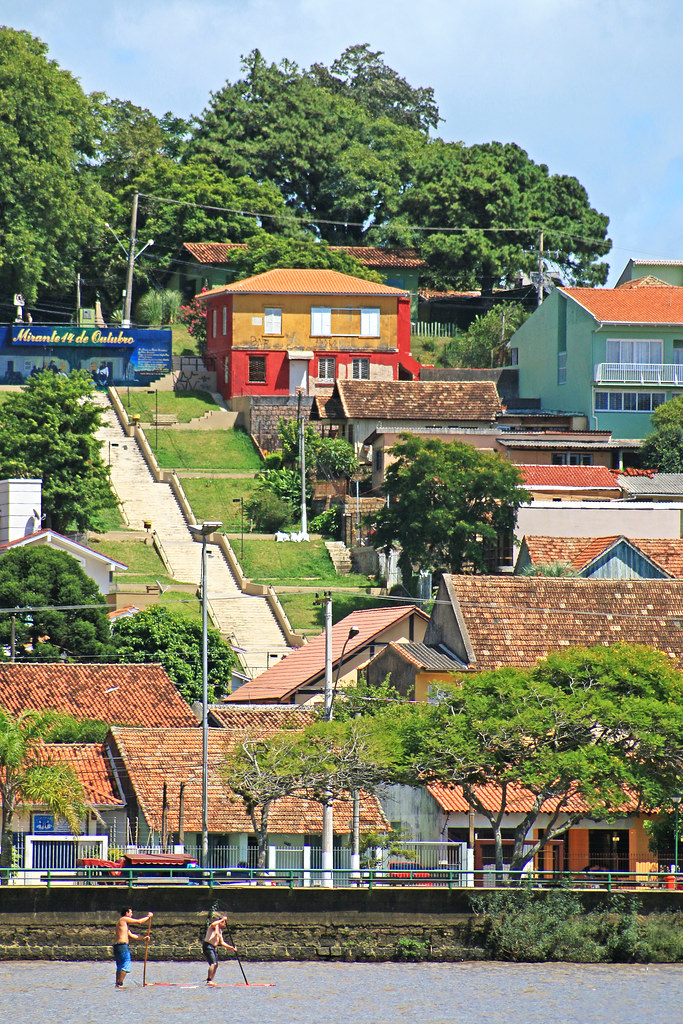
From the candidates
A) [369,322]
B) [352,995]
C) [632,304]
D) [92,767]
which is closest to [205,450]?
[369,322]

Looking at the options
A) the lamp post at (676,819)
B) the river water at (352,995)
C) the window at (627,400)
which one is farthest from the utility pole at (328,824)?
the window at (627,400)

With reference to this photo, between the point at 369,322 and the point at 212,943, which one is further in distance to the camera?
the point at 369,322

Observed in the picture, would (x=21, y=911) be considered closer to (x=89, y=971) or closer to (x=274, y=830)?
(x=89, y=971)

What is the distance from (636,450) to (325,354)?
17754mm

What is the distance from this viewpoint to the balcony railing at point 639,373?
76625mm

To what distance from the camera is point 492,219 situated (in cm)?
9181

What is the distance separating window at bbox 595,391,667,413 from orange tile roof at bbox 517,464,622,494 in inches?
316

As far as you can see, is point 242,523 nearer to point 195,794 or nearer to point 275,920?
point 195,794

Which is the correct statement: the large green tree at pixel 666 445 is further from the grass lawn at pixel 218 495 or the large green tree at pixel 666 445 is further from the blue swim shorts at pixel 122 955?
the blue swim shorts at pixel 122 955

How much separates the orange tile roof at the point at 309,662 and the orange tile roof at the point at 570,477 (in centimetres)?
1640

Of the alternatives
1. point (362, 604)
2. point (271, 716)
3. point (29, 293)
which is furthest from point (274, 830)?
point (29, 293)

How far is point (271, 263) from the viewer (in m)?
90.6

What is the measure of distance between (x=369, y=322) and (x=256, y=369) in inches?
240

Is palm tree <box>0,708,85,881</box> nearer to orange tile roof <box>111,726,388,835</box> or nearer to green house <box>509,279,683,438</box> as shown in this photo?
orange tile roof <box>111,726,388,835</box>
